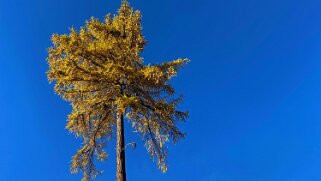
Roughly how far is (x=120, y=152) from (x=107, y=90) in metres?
2.66

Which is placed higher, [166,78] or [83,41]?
[83,41]

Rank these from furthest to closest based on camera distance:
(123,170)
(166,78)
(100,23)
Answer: (100,23), (166,78), (123,170)

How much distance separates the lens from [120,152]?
16.7 meters

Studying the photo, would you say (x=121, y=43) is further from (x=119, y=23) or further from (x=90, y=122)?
(x=90, y=122)

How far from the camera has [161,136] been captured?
17859mm

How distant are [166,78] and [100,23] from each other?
4088mm

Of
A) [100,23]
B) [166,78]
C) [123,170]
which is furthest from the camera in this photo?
[100,23]

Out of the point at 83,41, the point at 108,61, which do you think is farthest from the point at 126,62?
the point at 83,41

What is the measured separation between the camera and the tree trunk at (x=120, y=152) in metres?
16.2

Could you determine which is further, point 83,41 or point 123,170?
point 83,41

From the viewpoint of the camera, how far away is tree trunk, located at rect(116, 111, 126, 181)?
16172mm

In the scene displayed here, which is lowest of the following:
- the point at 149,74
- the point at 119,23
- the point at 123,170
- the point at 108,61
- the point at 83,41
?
the point at 123,170

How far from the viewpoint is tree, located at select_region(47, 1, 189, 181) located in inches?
672

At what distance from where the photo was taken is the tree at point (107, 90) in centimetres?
1708
